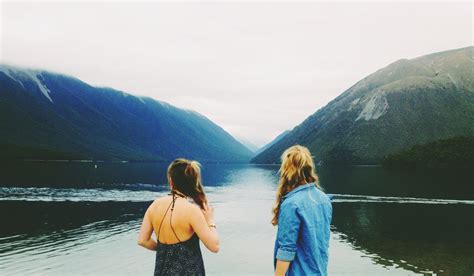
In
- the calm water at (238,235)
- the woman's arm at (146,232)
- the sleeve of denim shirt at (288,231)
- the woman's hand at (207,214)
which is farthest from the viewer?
the calm water at (238,235)

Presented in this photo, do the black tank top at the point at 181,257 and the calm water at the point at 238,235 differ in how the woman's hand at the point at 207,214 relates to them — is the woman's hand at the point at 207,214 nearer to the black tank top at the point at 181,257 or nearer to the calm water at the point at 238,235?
the black tank top at the point at 181,257

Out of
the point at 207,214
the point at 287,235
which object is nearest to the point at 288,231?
the point at 287,235

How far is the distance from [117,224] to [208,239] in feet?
167

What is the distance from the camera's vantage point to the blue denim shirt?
637 cm

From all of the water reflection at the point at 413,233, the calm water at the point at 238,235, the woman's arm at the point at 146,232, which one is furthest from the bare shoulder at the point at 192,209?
the water reflection at the point at 413,233

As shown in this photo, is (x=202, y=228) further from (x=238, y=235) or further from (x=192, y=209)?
(x=238, y=235)

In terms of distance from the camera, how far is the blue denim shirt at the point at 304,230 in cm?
637

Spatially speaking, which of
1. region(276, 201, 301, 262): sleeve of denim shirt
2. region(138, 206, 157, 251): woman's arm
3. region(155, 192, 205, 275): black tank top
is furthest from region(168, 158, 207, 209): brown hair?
region(276, 201, 301, 262): sleeve of denim shirt

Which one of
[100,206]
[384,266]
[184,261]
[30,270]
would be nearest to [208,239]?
[184,261]

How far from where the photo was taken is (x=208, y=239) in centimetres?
636

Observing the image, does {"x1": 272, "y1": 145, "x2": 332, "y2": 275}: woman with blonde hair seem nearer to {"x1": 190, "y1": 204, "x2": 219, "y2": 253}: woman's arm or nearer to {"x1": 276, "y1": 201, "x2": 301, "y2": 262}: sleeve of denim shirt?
{"x1": 276, "y1": 201, "x2": 301, "y2": 262}: sleeve of denim shirt

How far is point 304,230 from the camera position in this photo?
6488mm

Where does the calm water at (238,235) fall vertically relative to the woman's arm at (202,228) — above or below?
below

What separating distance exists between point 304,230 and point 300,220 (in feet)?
0.57
